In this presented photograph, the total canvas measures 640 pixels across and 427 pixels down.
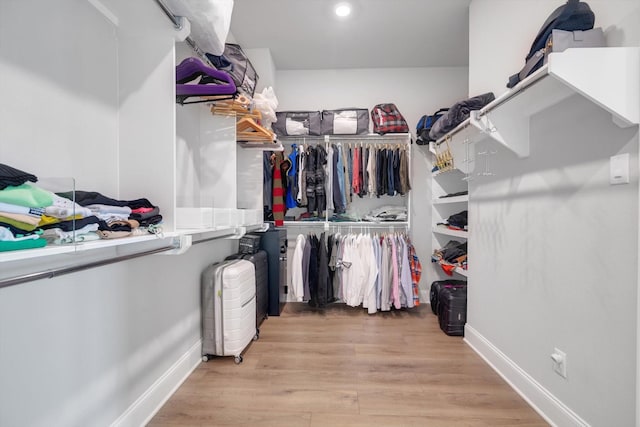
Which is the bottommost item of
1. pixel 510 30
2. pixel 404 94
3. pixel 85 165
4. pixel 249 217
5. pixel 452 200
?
pixel 249 217

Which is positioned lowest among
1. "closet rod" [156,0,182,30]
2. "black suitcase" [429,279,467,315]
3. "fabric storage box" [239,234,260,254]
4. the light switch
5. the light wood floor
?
the light wood floor

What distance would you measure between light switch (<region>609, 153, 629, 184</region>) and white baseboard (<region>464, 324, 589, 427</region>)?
1.09 meters

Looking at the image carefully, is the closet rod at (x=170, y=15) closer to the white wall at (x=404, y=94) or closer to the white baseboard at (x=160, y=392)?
the white baseboard at (x=160, y=392)

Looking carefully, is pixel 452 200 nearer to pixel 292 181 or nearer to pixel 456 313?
pixel 456 313

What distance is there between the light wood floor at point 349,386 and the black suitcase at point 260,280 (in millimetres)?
225

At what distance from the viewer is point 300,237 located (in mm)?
3045

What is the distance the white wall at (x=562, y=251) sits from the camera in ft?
3.70

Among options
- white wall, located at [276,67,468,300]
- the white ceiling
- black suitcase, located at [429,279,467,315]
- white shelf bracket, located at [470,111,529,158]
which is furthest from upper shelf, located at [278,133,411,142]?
black suitcase, located at [429,279,467,315]

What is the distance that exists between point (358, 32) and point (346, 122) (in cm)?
87

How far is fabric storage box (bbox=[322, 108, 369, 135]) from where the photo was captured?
3191 millimetres

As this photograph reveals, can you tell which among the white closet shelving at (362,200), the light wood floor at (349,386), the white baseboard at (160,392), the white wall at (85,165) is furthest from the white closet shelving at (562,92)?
the white baseboard at (160,392)

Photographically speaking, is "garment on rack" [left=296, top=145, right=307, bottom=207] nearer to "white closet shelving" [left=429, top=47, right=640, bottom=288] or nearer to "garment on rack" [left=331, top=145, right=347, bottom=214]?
"garment on rack" [left=331, top=145, right=347, bottom=214]

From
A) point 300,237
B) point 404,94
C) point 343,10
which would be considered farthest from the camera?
point 404,94

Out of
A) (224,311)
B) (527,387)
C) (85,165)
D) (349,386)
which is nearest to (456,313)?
(527,387)
